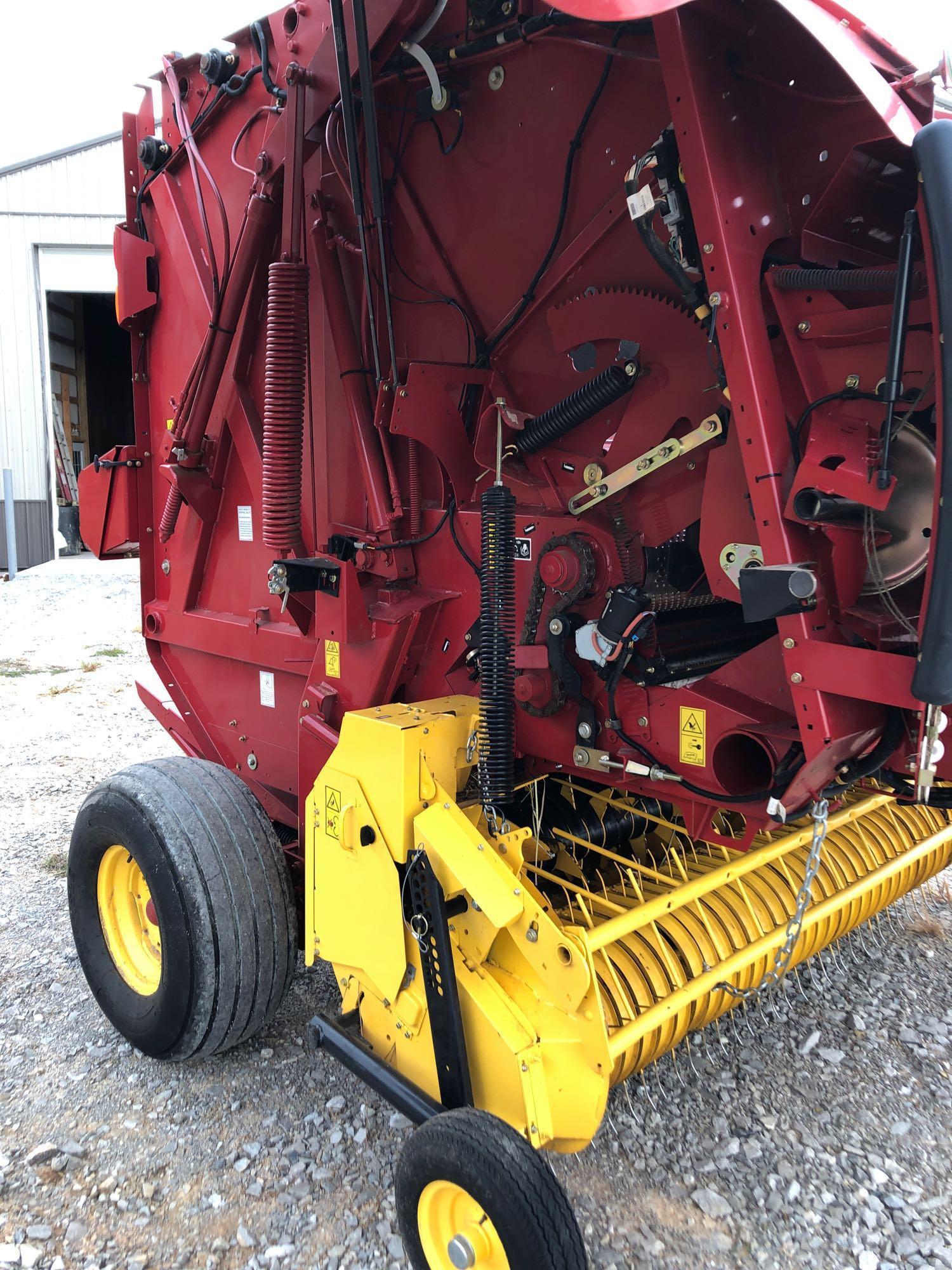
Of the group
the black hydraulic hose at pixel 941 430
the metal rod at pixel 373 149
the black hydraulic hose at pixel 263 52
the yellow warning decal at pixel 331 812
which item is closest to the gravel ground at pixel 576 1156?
the yellow warning decal at pixel 331 812

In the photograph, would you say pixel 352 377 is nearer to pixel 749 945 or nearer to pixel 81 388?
pixel 749 945

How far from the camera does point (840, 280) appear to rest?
68.5 inches

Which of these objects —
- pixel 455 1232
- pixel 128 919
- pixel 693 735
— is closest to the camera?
pixel 455 1232

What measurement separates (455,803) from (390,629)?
0.61 meters

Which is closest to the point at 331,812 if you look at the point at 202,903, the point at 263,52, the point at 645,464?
the point at 202,903

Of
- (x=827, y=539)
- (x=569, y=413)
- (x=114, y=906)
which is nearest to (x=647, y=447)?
(x=569, y=413)

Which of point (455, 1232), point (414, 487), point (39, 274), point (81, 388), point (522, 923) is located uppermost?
point (39, 274)

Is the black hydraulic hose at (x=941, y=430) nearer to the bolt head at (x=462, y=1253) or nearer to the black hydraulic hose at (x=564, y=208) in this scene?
the black hydraulic hose at (x=564, y=208)

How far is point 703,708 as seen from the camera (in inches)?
81.3

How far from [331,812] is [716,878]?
112 cm

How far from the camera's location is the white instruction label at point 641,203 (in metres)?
1.84

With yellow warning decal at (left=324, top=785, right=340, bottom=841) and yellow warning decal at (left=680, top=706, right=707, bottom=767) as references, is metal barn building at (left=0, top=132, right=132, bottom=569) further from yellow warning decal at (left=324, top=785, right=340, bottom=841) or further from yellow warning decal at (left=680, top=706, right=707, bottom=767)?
yellow warning decal at (left=680, top=706, right=707, bottom=767)

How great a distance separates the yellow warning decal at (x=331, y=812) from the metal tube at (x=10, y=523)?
1344cm

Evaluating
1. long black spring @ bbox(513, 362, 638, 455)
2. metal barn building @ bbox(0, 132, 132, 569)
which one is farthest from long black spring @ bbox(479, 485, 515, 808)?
metal barn building @ bbox(0, 132, 132, 569)
